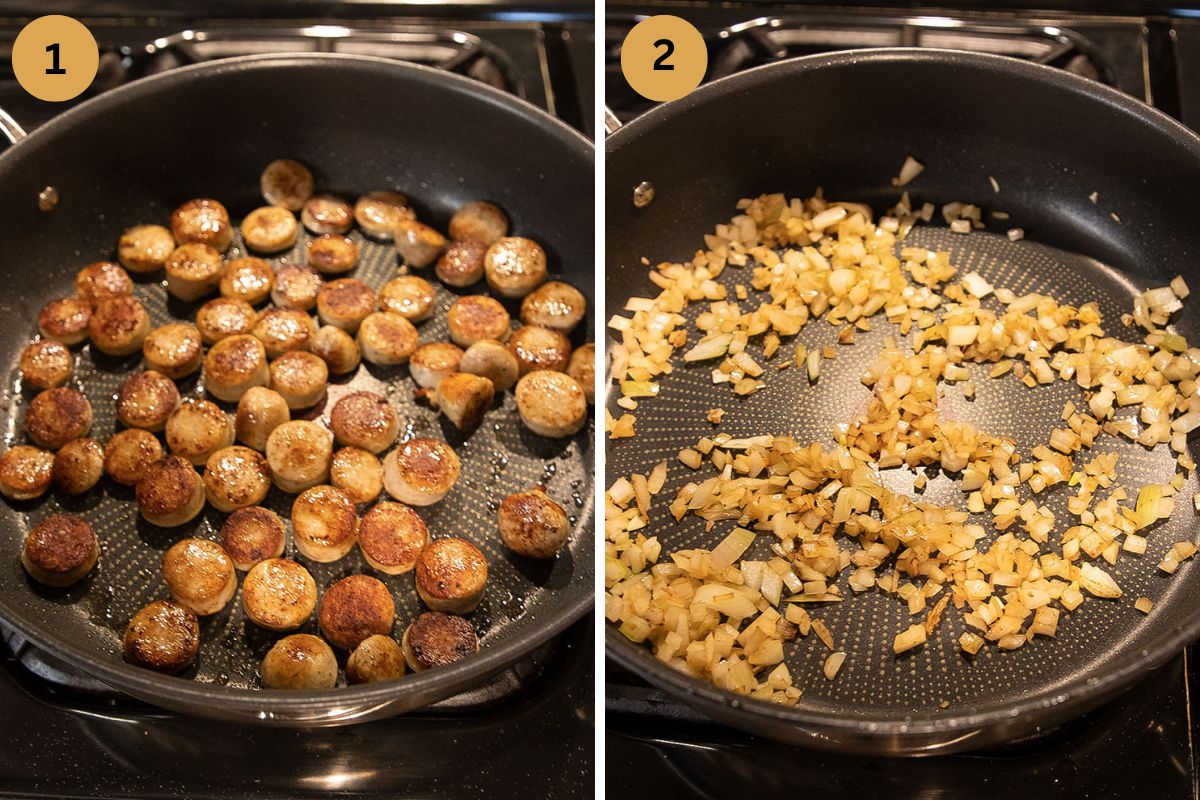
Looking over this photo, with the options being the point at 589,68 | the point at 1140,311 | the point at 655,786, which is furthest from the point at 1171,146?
the point at 655,786

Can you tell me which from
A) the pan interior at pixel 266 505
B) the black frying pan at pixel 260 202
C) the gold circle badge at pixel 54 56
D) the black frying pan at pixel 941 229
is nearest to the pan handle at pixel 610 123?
the black frying pan at pixel 941 229

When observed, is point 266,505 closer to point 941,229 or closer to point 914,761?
point 914,761

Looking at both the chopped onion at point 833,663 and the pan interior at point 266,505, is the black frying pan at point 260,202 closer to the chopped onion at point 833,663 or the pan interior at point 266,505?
the pan interior at point 266,505

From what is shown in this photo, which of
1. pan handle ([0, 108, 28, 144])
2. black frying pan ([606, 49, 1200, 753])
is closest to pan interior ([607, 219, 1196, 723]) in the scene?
black frying pan ([606, 49, 1200, 753])

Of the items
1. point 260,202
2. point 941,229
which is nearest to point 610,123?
point 941,229

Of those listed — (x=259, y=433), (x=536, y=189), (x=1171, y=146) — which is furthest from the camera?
(x=536, y=189)

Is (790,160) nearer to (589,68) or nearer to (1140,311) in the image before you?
(589,68)
